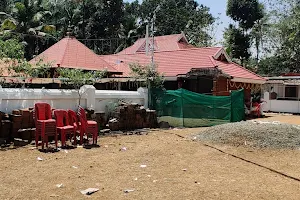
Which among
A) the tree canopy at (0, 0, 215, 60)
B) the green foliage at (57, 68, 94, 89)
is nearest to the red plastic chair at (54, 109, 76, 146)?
the green foliage at (57, 68, 94, 89)

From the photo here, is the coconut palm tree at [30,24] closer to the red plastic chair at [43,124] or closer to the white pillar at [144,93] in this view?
the white pillar at [144,93]

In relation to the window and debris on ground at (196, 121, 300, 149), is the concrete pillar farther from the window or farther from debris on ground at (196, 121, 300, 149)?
the window

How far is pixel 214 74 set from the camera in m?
19.1

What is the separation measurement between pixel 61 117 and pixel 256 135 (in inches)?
227

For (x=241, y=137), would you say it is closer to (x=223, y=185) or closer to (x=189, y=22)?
(x=223, y=185)

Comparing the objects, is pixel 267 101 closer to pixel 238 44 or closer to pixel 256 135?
pixel 238 44

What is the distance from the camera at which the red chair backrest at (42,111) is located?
32.3ft

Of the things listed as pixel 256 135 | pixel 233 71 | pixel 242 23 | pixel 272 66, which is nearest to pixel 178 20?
pixel 242 23

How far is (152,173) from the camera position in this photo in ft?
24.0

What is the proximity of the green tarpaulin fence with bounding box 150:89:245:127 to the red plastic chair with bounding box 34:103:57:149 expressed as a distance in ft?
20.5

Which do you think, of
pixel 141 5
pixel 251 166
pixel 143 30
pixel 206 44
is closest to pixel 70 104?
pixel 251 166

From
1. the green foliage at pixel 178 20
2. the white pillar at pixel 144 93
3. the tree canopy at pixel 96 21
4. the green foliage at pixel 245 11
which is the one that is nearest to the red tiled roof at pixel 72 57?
the white pillar at pixel 144 93

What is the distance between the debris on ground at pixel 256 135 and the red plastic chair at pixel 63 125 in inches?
165

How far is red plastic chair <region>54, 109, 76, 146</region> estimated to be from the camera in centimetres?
982
